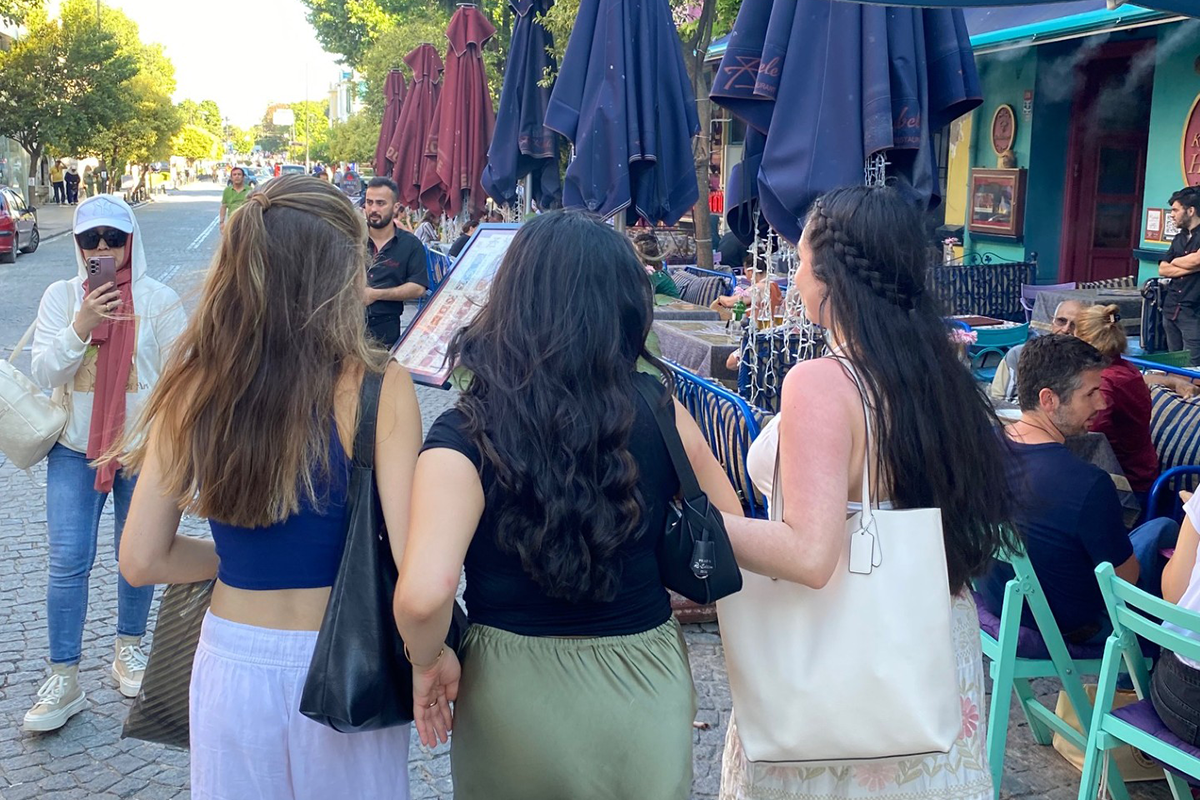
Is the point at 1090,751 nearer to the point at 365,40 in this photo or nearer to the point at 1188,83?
the point at 1188,83

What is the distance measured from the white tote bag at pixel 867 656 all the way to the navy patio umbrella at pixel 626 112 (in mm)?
4212

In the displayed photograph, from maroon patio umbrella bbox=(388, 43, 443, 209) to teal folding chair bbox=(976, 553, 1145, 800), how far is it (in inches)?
429

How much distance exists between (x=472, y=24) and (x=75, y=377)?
27.5 feet

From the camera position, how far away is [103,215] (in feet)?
12.6

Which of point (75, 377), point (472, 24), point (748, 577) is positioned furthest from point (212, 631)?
point (472, 24)

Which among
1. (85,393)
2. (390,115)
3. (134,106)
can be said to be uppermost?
(134,106)

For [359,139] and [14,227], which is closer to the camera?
[14,227]

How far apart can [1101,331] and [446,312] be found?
2.73 metres

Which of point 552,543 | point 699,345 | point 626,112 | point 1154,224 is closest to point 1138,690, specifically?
point 552,543

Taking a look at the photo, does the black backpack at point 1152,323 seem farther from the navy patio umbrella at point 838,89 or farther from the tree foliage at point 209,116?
the tree foliage at point 209,116

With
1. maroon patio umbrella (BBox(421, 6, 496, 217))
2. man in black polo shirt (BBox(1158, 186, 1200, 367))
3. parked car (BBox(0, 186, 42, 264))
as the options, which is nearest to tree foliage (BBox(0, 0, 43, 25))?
parked car (BBox(0, 186, 42, 264))

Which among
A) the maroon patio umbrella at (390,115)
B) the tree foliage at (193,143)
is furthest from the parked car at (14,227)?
the tree foliage at (193,143)

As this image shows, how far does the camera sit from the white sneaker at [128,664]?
4.16 m

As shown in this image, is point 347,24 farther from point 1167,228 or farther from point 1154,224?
point 1167,228
